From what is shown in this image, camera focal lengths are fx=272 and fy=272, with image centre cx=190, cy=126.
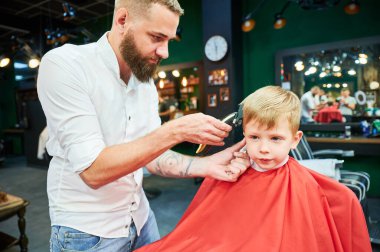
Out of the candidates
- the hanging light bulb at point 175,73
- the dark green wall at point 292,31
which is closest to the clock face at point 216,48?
the dark green wall at point 292,31

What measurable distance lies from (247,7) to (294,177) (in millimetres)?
4379

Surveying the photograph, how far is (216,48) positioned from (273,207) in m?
3.88

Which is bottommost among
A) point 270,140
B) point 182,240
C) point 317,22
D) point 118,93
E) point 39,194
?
point 39,194

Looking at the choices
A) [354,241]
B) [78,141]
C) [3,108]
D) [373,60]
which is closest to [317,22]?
[373,60]

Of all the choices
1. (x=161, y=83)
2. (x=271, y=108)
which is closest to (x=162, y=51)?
(x=271, y=108)

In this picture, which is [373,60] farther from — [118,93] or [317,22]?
[118,93]

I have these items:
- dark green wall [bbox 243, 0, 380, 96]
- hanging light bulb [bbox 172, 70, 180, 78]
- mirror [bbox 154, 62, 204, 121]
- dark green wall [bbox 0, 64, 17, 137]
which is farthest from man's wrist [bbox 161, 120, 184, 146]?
dark green wall [bbox 0, 64, 17, 137]

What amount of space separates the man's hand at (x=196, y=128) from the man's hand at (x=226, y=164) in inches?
11.9

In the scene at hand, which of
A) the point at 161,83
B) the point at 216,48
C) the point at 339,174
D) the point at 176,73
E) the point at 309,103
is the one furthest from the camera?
the point at 161,83

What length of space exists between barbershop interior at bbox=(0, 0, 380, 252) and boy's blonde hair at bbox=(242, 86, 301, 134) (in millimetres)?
1323

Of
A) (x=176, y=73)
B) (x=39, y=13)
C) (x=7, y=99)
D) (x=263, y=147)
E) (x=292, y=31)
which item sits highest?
(x=39, y=13)

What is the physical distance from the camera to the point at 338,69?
13.1ft

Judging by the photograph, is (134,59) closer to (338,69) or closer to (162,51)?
(162,51)

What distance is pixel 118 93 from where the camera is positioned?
1.09m
